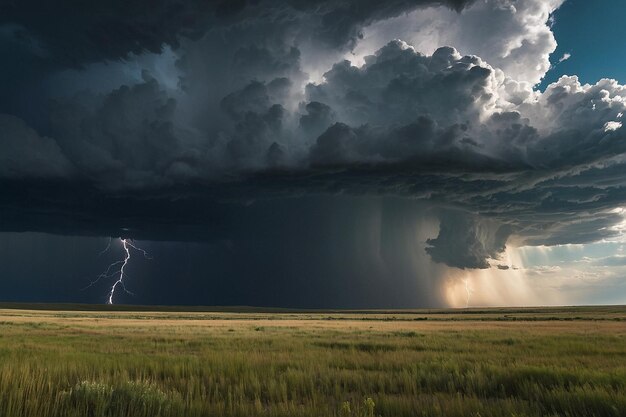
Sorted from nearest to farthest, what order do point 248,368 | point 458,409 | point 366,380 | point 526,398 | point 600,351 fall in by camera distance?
point 458,409 < point 526,398 < point 366,380 < point 248,368 < point 600,351

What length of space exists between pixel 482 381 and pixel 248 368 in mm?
6552

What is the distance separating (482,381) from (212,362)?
8.42 metres

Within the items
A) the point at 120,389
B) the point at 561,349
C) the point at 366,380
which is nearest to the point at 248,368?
the point at 366,380

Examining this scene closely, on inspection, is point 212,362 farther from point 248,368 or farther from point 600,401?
point 600,401

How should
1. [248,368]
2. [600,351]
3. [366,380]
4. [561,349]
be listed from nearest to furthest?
[366,380] < [248,368] < [600,351] < [561,349]

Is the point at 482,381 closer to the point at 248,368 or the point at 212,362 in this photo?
the point at 248,368

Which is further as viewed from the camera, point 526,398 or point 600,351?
point 600,351

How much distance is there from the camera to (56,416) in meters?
6.49

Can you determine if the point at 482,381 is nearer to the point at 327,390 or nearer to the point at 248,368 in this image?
the point at 327,390

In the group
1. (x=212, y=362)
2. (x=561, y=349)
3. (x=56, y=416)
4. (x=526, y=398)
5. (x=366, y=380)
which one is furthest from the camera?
(x=561, y=349)

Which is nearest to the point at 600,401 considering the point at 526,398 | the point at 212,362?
the point at 526,398

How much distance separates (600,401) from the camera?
770 cm

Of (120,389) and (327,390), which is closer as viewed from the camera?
(120,389)

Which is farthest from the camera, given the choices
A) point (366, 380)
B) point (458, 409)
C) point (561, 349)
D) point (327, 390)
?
point (561, 349)
